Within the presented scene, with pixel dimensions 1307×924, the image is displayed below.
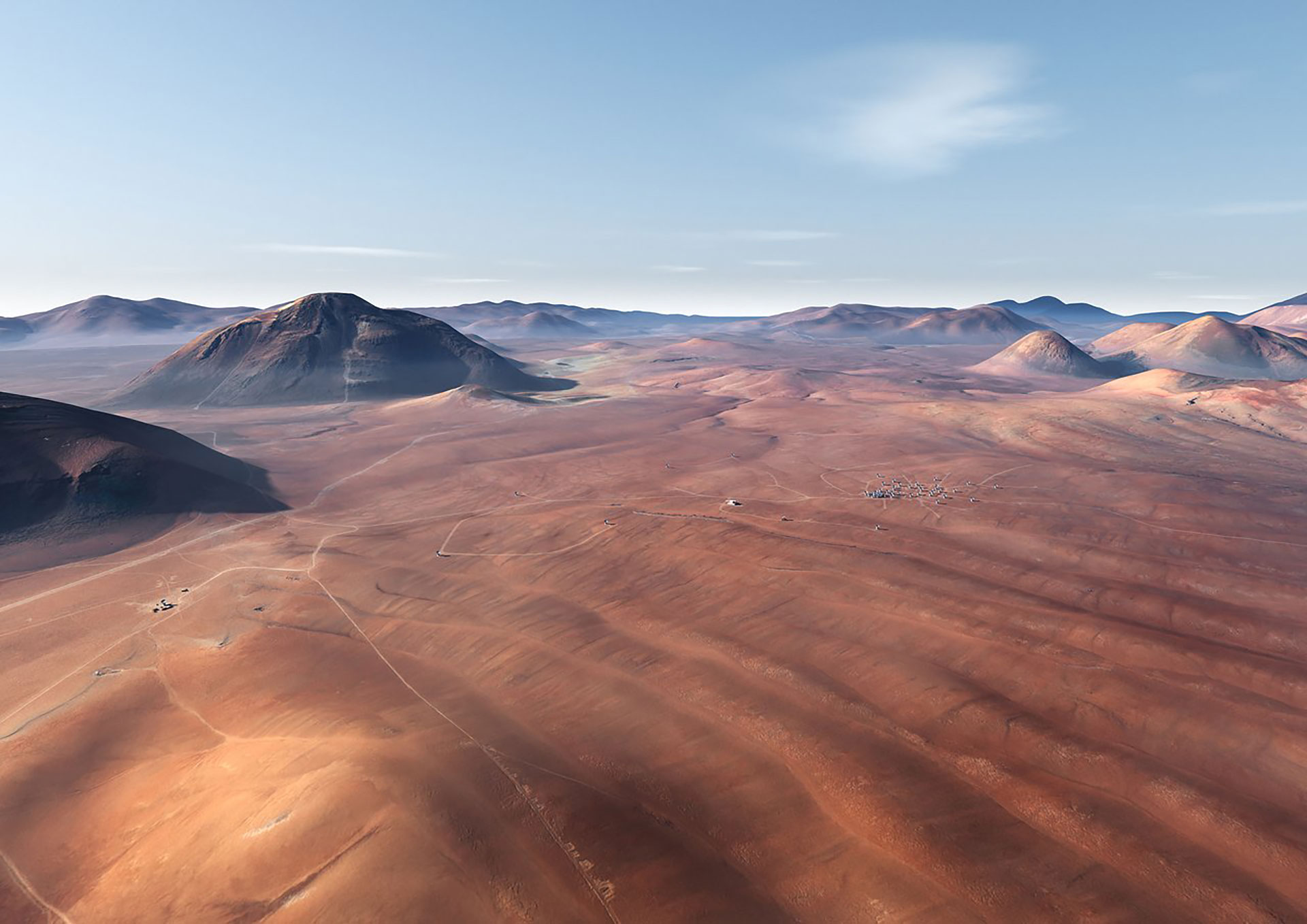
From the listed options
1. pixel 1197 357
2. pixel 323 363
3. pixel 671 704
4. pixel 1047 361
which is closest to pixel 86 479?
pixel 671 704

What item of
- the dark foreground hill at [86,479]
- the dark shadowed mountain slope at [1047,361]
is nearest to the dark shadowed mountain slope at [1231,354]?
the dark shadowed mountain slope at [1047,361]

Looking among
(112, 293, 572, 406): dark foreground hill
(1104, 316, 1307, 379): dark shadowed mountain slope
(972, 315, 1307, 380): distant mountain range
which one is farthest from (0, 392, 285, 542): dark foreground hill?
(1104, 316, 1307, 379): dark shadowed mountain slope

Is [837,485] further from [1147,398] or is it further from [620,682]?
[1147,398]

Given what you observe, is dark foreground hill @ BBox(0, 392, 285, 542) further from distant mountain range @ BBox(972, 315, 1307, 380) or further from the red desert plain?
distant mountain range @ BBox(972, 315, 1307, 380)

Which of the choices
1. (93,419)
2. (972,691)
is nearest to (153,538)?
(93,419)

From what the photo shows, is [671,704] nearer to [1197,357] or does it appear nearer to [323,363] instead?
[323,363]

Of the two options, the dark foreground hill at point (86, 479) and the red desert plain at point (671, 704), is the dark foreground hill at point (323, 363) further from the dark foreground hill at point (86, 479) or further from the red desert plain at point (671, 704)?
the red desert plain at point (671, 704)
